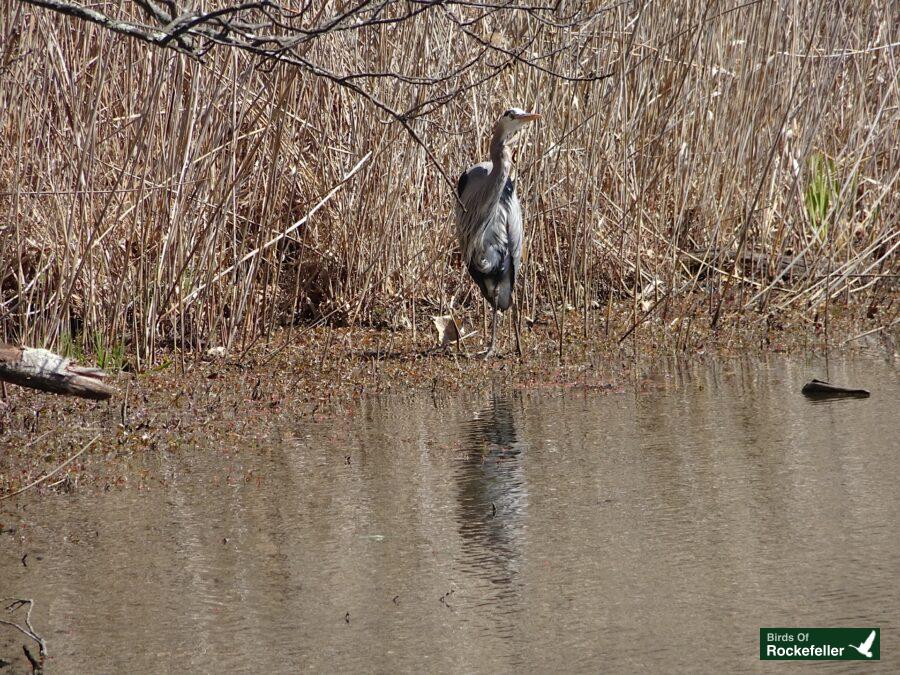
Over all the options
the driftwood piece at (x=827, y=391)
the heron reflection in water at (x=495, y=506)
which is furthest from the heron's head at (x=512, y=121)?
the driftwood piece at (x=827, y=391)

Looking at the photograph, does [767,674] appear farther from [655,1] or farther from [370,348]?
[655,1]

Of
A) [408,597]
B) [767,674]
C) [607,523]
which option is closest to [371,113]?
[607,523]

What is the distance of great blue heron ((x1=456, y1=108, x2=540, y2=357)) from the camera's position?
5.95 m

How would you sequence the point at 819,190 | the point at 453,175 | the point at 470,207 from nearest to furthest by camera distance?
the point at 470,207
the point at 453,175
the point at 819,190

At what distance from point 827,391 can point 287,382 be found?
233 cm

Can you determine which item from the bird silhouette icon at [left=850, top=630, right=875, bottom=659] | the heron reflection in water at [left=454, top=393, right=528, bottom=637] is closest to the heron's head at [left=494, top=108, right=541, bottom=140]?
the heron reflection in water at [left=454, top=393, right=528, bottom=637]

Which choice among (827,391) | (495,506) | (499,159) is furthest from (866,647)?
(499,159)

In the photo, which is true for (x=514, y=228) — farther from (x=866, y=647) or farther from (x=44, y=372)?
(x=866, y=647)

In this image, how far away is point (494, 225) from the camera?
6062 mm

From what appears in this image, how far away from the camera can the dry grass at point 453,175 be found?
17.3 ft

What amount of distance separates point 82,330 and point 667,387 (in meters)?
2.82

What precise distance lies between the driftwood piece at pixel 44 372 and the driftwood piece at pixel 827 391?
112 inches

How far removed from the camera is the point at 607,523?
10.6 ft

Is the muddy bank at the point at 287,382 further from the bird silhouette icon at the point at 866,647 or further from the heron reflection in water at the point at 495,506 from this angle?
the bird silhouette icon at the point at 866,647
